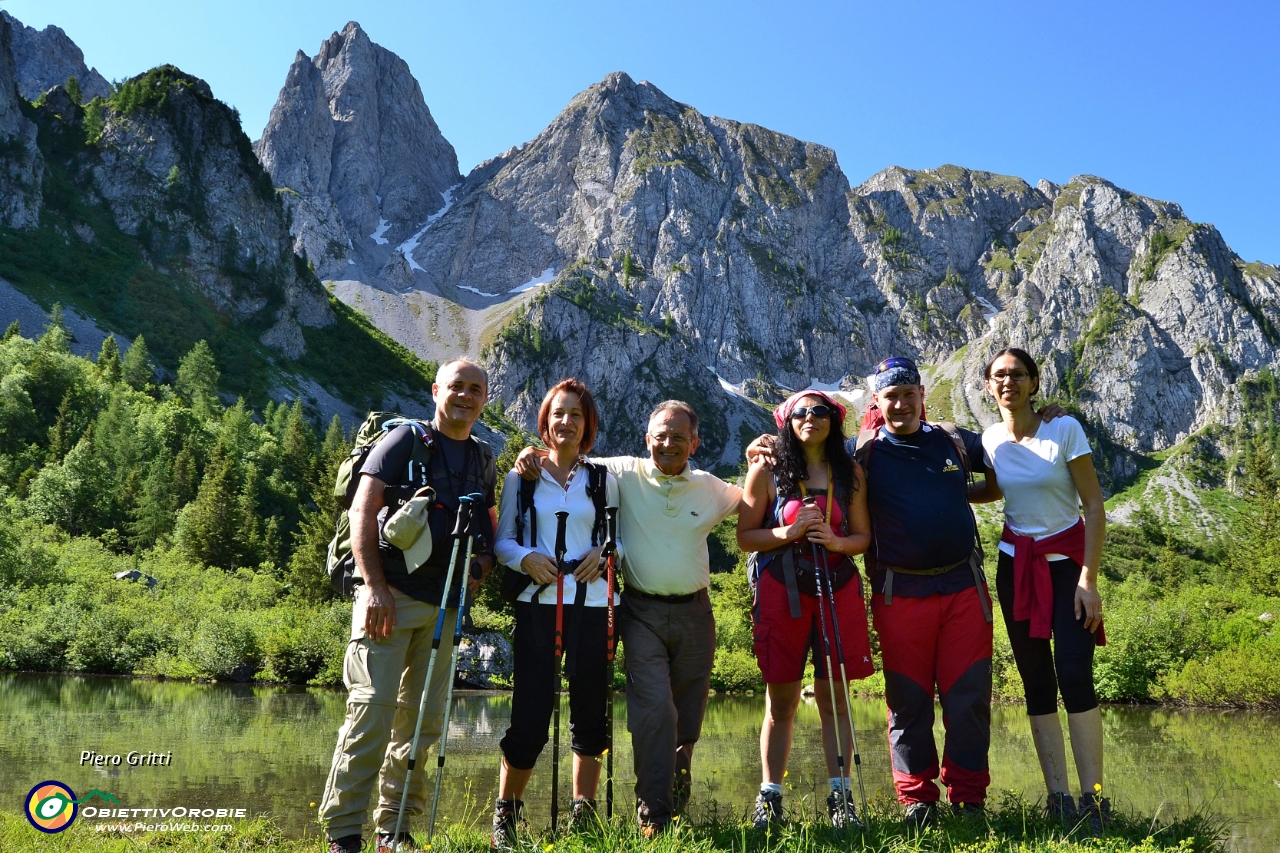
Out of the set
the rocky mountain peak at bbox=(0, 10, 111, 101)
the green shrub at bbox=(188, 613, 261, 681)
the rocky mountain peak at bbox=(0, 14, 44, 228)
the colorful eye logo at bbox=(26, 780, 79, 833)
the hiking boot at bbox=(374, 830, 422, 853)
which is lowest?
the green shrub at bbox=(188, 613, 261, 681)

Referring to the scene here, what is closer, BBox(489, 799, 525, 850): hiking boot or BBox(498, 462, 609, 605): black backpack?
BBox(489, 799, 525, 850): hiking boot

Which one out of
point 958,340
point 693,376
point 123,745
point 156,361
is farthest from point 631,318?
point 123,745

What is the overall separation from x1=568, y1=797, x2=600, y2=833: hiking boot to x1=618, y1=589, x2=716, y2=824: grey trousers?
291 mm

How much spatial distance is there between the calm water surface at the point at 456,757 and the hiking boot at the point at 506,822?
318cm

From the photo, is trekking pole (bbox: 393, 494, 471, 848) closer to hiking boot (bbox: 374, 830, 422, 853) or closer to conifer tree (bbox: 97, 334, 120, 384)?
hiking boot (bbox: 374, 830, 422, 853)

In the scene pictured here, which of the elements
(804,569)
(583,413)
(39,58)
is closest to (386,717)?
(583,413)

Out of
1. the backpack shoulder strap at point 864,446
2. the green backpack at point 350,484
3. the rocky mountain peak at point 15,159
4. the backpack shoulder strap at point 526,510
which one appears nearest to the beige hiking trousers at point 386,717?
the green backpack at point 350,484

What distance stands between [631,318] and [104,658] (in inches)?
5669

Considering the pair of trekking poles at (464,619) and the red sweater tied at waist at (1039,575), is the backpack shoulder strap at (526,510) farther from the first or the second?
the red sweater tied at waist at (1039,575)

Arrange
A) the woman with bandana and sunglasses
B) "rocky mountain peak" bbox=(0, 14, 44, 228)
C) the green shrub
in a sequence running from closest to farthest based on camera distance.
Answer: the woman with bandana and sunglasses
the green shrub
"rocky mountain peak" bbox=(0, 14, 44, 228)

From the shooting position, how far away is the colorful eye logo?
584cm

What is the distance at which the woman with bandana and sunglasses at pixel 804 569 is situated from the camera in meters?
5.45

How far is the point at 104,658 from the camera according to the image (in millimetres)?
31047

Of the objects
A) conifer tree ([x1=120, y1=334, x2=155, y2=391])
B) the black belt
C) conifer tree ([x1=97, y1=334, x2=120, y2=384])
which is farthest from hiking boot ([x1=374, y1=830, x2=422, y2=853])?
conifer tree ([x1=120, y1=334, x2=155, y2=391])
